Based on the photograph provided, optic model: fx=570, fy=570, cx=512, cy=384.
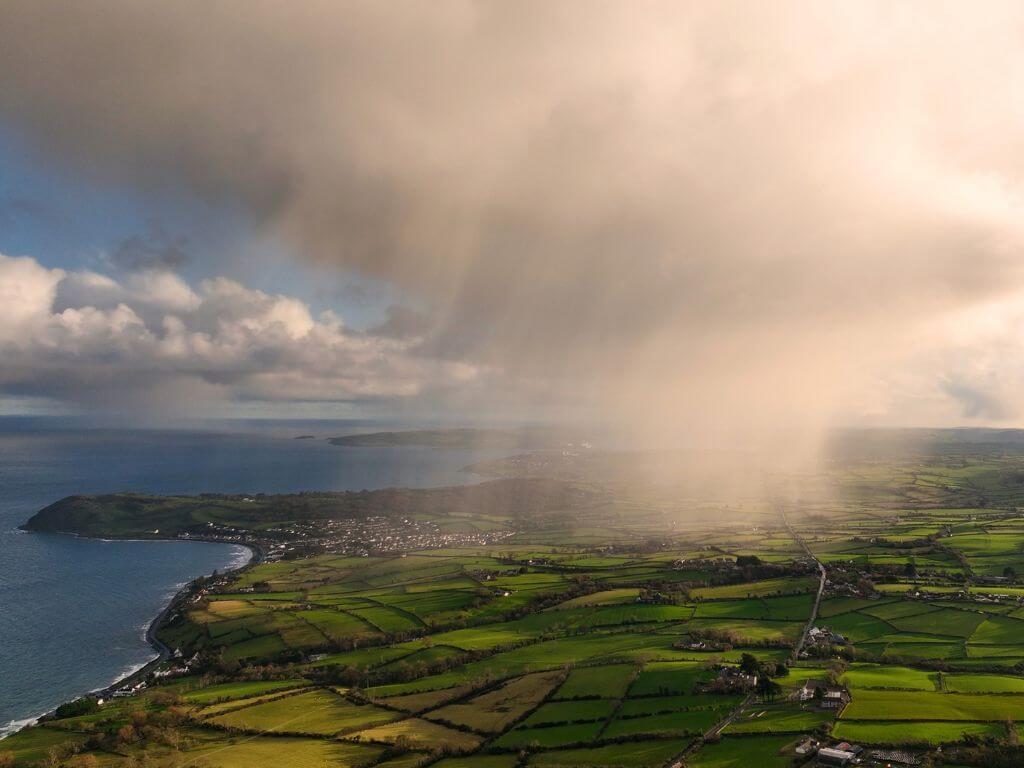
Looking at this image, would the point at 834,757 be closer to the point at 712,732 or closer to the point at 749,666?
the point at 712,732

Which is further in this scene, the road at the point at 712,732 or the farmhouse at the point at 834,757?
the road at the point at 712,732

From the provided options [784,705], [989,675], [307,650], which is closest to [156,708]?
[307,650]

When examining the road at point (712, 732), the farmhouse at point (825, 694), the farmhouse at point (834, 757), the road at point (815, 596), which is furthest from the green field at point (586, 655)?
the farmhouse at point (834, 757)

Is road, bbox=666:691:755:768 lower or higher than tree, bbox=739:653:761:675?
lower

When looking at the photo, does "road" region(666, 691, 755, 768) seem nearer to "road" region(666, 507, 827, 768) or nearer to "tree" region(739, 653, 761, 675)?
"road" region(666, 507, 827, 768)

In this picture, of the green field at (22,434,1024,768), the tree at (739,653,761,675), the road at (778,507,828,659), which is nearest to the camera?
the green field at (22,434,1024,768)

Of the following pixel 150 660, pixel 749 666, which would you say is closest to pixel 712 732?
pixel 749 666

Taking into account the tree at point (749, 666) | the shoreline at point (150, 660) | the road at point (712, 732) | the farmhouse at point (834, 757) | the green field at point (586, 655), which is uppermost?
the farmhouse at point (834, 757)

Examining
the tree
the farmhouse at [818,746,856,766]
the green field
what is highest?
the farmhouse at [818,746,856,766]

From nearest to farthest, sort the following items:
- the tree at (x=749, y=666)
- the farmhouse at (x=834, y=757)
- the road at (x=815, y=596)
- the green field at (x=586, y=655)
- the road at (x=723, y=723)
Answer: the farmhouse at (x=834, y=757) → the road at (x=723, y=723) → the green field at (x=586, y=655) → the tree at (x=749, y=666) → the road at (x=815, y=596)

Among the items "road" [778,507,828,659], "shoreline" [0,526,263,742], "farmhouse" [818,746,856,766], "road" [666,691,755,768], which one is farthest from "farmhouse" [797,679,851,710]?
"shoreline" [0,526,263,742]

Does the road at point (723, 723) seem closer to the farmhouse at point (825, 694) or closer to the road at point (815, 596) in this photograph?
the road at point (815, 596)
